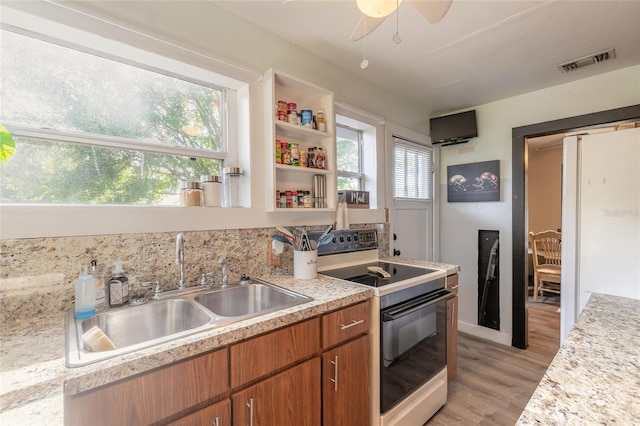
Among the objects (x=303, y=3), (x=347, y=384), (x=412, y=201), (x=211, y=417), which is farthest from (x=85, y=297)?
(x=412, y=201)

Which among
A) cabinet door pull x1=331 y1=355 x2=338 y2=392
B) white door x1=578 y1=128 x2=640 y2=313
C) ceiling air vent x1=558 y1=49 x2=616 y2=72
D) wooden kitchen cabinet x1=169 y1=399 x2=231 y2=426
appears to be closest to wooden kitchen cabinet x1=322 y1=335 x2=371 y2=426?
cabinet door pull x1=331 y1=355 x2=338 y2=392

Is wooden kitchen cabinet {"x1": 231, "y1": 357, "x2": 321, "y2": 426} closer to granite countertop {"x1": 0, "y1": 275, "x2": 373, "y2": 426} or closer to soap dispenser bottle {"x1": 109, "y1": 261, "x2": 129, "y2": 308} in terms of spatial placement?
granite countertop {"x1": 0, "y1": 275, "x2": 373, "y2": 426}

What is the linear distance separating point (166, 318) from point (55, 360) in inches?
20.1

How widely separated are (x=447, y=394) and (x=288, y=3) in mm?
2534

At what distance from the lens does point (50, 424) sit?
1.95 ft

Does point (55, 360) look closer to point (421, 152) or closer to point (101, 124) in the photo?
point (101, 124)

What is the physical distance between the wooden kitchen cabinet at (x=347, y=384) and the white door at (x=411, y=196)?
4.30ft

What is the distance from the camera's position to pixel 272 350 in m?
1.10

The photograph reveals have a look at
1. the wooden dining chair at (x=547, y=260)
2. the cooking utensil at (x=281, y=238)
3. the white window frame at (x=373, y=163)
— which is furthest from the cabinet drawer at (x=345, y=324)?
the wooden dining chair at (x=547, y=260)

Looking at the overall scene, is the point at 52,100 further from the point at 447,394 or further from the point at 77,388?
the point at 447,394

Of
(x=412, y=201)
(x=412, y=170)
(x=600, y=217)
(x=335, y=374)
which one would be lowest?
(x=335, y=374)

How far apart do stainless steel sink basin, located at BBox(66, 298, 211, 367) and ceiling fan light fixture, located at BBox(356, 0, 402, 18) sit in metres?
Answer: 1.32

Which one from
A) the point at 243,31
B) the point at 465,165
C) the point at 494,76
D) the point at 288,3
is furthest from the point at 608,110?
the point at 243,31

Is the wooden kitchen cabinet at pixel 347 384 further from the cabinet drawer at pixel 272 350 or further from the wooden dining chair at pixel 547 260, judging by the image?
the wooden dining chair at pixel 547 260
